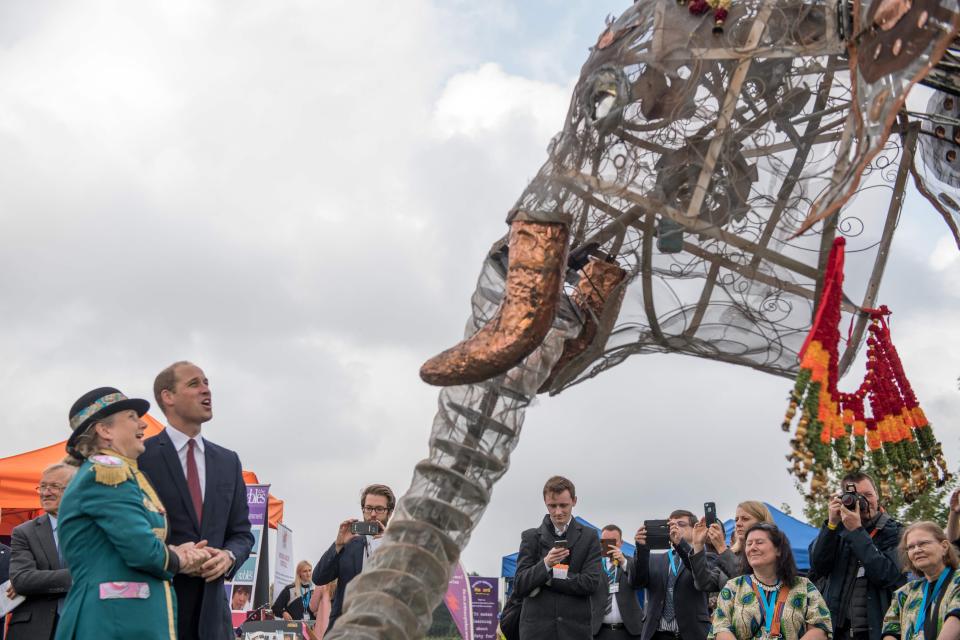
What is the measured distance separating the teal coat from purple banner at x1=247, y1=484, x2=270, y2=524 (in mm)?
7376

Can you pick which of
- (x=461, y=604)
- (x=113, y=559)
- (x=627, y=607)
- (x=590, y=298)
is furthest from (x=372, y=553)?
(x=461, y=604)

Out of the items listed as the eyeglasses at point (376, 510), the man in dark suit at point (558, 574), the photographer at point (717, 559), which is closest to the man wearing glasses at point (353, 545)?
the eyeglasses at point (376, 510)

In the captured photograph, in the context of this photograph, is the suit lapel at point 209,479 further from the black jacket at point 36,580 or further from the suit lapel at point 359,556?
the suit lapel at point 359,556

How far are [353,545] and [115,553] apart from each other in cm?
314

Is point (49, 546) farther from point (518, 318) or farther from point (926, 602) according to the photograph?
point (926, 602)

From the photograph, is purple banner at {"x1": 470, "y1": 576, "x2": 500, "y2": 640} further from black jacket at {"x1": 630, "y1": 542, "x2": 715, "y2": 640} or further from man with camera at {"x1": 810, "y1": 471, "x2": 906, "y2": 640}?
man with camera at {"x1": 810, "y1": 471, "x2": 906, "y2": 640}

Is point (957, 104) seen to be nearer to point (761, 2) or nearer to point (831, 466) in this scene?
point (761, 2)

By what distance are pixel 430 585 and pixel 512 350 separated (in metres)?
0.91

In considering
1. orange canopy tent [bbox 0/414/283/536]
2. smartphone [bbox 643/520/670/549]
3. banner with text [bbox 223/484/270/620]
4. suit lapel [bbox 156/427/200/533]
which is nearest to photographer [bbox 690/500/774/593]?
smartphone [bbox 643/520/670/549]

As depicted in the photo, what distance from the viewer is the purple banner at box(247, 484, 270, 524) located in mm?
11445

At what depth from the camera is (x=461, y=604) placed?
9.12 metres

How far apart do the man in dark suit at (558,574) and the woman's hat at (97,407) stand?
322 centimetres

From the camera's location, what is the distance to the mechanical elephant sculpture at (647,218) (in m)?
4.05

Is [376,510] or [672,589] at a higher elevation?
[376,510]
